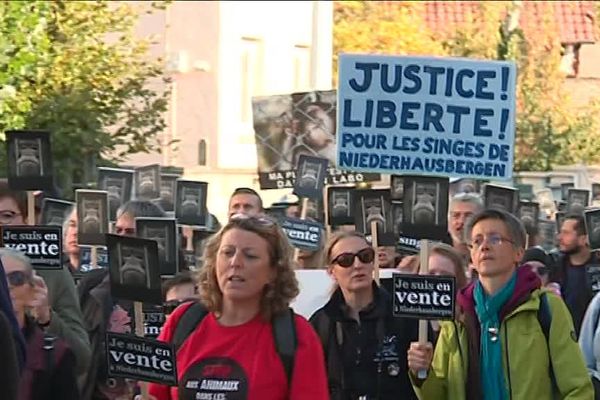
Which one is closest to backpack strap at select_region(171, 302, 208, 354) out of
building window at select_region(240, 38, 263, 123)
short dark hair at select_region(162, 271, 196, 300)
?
short dark hair at select_region(162, 271, 196, 300)

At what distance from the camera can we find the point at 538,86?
119 feet

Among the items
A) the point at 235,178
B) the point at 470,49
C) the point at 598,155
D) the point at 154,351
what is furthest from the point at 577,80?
the point at 154,351

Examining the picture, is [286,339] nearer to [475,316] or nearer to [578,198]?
[475,316]

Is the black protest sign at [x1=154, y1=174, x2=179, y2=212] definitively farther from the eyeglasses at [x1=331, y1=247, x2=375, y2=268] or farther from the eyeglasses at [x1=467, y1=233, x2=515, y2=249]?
the eyeglasses at [x1=467, y1=233, x2=515, y2=249]

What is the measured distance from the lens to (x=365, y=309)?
730 cm

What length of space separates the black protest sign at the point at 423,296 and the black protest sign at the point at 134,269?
1.06 m

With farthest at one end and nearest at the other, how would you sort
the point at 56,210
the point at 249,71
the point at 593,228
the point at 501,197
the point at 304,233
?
the point at 249,71 → the point at 501,197 → the point at 304,233 → the point at 56,210 → the point at 593,228

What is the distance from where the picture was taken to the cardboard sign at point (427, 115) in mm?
8273

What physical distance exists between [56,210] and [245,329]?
527 cm

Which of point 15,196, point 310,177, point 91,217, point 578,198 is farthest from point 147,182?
point 15,196

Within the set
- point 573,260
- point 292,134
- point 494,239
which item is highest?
point 292,134

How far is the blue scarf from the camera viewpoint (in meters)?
6.70

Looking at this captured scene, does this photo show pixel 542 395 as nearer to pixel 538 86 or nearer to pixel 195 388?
pixel 195 388

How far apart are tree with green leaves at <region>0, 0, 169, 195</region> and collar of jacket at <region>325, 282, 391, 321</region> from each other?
28.9 feet
